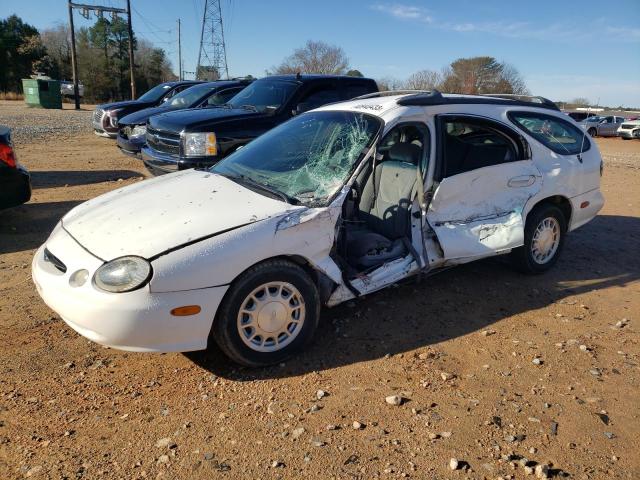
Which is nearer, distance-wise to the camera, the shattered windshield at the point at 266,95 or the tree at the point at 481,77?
the shattered windshield at the point at 266,95

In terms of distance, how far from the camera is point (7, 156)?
5.66m

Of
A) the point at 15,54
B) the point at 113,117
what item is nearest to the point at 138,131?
the point at 113,117

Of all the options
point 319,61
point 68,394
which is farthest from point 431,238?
point 319,61

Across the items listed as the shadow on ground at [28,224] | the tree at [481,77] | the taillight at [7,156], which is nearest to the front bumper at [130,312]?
the shadow on ground at [28,224]

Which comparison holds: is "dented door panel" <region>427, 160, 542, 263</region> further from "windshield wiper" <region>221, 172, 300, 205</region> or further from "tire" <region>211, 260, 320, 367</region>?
"tire" <region>211, 260, 320, 367</region>

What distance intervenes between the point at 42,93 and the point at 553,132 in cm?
3479

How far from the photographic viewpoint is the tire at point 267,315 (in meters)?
3.02

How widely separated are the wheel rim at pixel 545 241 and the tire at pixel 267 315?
2.62 metres

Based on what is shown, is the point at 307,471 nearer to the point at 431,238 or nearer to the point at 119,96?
the point at 431,238

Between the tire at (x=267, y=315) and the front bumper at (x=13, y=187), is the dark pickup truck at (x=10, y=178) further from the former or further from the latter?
the tire at (x=267, y=315)

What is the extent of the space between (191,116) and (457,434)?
19.5 ft

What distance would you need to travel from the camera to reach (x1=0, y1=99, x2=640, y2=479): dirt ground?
246 centimetres

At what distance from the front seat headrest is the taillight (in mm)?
4305

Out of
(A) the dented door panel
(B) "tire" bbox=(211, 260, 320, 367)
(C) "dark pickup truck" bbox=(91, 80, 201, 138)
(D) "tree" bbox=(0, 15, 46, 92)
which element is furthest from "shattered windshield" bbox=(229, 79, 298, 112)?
(D) "tree" bbox=(0, 15, 46, 92)
